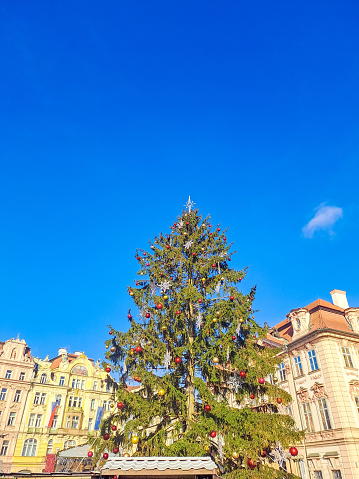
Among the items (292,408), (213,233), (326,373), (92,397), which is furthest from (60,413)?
(213,233)

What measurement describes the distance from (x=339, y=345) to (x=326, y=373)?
2510mm

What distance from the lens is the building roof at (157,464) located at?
933cm

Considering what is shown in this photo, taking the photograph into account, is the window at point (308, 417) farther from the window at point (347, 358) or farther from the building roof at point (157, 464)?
the building roof at point (157, 464)

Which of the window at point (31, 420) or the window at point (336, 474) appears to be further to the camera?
the window at point (31, 420)

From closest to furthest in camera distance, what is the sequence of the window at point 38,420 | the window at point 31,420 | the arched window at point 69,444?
1. the window at point 31,420
2. the window at point 38,420
3. the arched window at point 69,444

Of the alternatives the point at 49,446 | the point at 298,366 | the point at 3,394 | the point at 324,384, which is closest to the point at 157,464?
the point at 324,384

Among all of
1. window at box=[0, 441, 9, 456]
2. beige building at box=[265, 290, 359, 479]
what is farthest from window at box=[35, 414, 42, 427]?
beige building at box=[265, 290, 359, 479]

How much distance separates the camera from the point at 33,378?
4616 centimetres

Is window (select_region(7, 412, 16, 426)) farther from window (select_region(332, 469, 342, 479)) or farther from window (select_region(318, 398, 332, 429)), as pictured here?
window (select_region(332, 469, 342, 479))

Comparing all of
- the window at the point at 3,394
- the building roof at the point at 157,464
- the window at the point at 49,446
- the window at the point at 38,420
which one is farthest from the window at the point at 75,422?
the building roof at the point at 157,464

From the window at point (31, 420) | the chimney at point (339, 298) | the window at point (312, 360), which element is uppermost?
the chimney at point (339, 298)

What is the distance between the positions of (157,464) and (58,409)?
43.0m

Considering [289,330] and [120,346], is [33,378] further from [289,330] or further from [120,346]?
[120,346]

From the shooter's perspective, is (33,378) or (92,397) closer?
(33,378)
